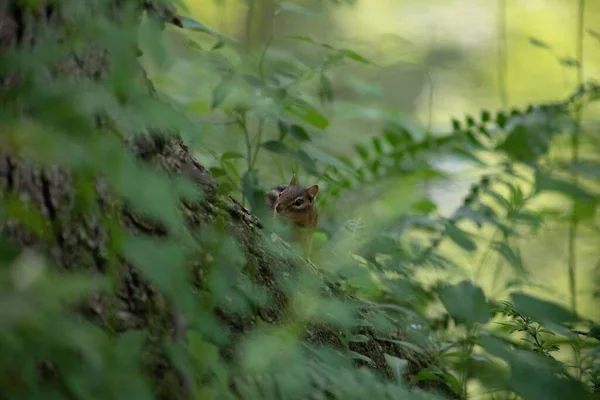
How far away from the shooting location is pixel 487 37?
8.26m

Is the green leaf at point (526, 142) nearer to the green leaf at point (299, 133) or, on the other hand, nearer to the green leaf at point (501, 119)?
the green leaf at point (501, 119)

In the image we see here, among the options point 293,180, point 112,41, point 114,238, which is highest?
point 112,41

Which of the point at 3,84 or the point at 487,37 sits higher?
the point at 3,84

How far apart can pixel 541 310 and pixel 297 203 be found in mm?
1812

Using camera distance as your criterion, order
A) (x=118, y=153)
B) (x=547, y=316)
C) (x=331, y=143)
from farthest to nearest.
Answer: (x=331, y=143) → (x=547, y=316) → (x=118, y=153)

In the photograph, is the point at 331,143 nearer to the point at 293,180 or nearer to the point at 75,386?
the point at 293,180

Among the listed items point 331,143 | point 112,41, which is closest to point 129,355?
point 112,41

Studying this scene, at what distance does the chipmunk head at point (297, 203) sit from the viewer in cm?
307

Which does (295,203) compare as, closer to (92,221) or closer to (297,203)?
(297,203)

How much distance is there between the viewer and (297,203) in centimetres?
311

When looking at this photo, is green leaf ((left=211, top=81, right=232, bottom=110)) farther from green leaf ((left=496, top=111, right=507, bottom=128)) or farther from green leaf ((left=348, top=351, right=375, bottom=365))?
green leaf ((left=496, top=111, right=507, bottom=128))

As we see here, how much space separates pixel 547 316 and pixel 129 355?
774mm

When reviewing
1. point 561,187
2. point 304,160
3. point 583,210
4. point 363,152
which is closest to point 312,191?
point 363,152

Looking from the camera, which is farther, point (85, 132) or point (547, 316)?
point (547, 316)
